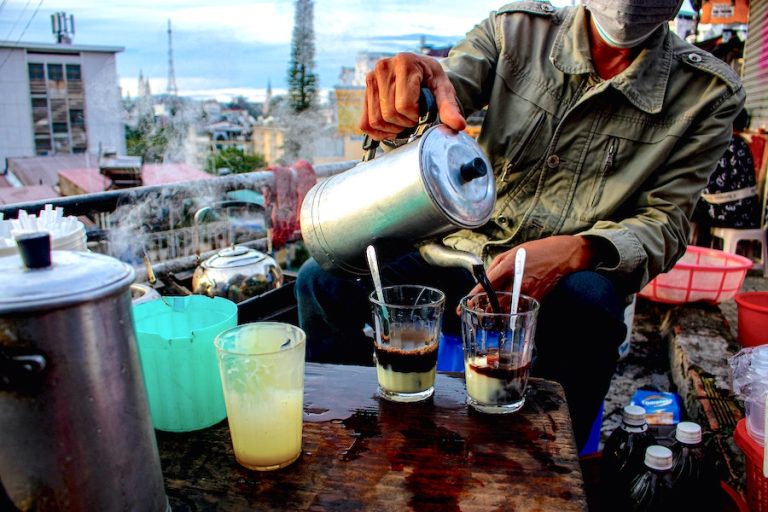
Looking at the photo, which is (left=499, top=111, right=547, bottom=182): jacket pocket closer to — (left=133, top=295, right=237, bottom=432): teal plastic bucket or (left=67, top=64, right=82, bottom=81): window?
(left=133, top=295, right=237, bottom=432): teal plastic bucket

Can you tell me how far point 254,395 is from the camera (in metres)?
1.05

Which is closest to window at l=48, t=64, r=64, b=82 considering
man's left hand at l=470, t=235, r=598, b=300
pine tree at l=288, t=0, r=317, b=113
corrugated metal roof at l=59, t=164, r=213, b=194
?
corrugated metal roof at l=59, t=164, r=213, b=194

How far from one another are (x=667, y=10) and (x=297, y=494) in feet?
5.95

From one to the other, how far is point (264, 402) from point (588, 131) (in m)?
1.60

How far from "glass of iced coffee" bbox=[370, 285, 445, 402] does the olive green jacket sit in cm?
84

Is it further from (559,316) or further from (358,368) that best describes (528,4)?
(358,368)

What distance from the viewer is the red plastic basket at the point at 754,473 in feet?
5.04

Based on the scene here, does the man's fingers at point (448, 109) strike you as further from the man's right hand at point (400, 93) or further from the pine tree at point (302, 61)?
the pine tree at point (302, 61)

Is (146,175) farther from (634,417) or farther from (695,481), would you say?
(695,481)

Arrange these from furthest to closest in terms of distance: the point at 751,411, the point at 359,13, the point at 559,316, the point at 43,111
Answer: the point at 359,13 → the point at 43,111 → the point at 559,316 → the point at 751,411

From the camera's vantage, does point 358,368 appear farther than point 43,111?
No

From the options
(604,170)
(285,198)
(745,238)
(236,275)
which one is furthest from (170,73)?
(604,170)

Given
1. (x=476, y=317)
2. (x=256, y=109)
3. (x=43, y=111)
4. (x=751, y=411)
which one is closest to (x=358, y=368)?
(x=476, y=317)

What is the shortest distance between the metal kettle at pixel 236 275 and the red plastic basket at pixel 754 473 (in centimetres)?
183
